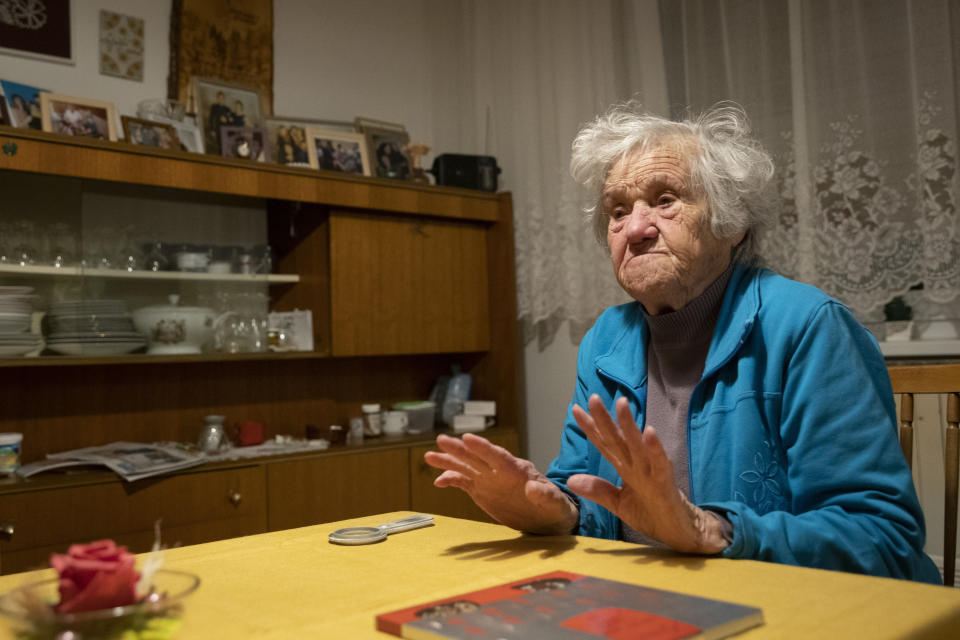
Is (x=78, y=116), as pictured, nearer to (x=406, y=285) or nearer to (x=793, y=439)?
(x=406, y=285)

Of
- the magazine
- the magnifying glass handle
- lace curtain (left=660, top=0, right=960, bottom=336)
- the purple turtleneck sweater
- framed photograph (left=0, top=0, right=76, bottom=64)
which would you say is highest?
framed photograph (left=0, top=0, right=76, bottom=64)

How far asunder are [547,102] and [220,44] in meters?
1.30

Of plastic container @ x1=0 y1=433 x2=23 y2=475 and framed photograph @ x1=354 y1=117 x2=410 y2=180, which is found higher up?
framed photograph @ x1=354 y1=117 x2=410 y2=180

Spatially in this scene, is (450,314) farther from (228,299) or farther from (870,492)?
(870,492)

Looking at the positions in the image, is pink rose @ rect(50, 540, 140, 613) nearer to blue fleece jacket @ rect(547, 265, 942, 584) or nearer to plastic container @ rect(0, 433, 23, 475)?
blue fleece jacket @ rect(547, 265, 942, 584)

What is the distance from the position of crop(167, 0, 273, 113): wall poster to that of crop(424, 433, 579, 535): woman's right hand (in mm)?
2266

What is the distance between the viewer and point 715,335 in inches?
51.8

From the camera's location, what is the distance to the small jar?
3.10 m

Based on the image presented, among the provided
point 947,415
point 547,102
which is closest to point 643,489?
point 947,415

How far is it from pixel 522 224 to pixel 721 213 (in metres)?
1.92

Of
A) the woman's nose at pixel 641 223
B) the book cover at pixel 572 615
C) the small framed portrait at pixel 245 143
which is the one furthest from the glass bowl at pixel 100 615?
the small framed portrait at pixel 245 143

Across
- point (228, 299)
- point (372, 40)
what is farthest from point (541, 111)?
point (228, 299)

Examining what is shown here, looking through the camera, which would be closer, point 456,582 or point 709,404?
point 456,582

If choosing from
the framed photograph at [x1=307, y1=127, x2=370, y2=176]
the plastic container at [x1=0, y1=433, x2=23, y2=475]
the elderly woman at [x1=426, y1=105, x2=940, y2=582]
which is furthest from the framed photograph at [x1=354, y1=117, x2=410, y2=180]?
the elderly woman at [x1=426, y1=105, x2=940, y2=582]
